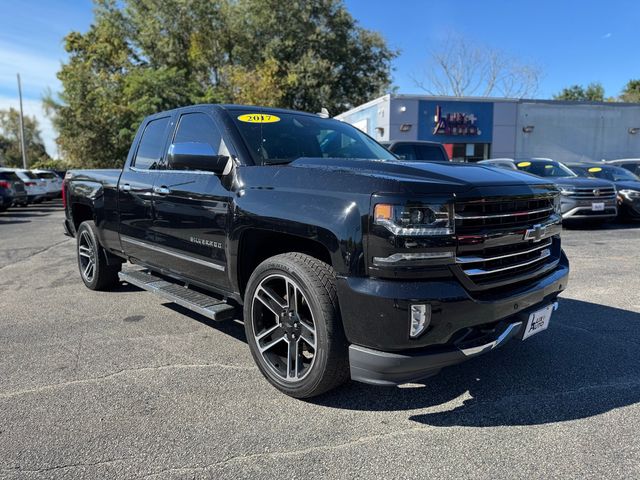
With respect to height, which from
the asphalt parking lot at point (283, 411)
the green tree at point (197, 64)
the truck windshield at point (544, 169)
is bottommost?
the asphalt parking lot at point (283, 411)

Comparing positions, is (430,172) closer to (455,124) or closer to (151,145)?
(151,145)

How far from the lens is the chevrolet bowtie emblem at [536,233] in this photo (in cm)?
304

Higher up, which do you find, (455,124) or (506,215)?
(455,124)

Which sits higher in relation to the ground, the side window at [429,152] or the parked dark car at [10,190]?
the side window at [429,152]

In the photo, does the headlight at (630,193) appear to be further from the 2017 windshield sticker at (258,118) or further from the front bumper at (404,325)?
the front bumper at (404,325)

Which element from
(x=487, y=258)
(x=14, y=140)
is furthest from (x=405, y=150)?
(x=14, y=140)

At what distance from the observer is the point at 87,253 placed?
242 inches

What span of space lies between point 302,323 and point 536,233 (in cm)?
158

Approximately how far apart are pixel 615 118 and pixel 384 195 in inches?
1033

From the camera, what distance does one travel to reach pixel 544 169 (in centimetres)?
1229

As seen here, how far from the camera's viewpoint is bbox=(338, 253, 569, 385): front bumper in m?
2.54

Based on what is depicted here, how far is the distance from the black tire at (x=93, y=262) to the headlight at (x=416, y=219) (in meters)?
4.29

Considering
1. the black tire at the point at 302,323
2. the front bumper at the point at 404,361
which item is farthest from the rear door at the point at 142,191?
the front bumper at the point at 404,361

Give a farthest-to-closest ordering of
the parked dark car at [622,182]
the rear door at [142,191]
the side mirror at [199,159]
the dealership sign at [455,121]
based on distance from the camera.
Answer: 1. the dealership sign at [455,121]
2. the parked dark car at [622,182]
3. the rear door at [142,191]
4. the side mirror at [199,159]
